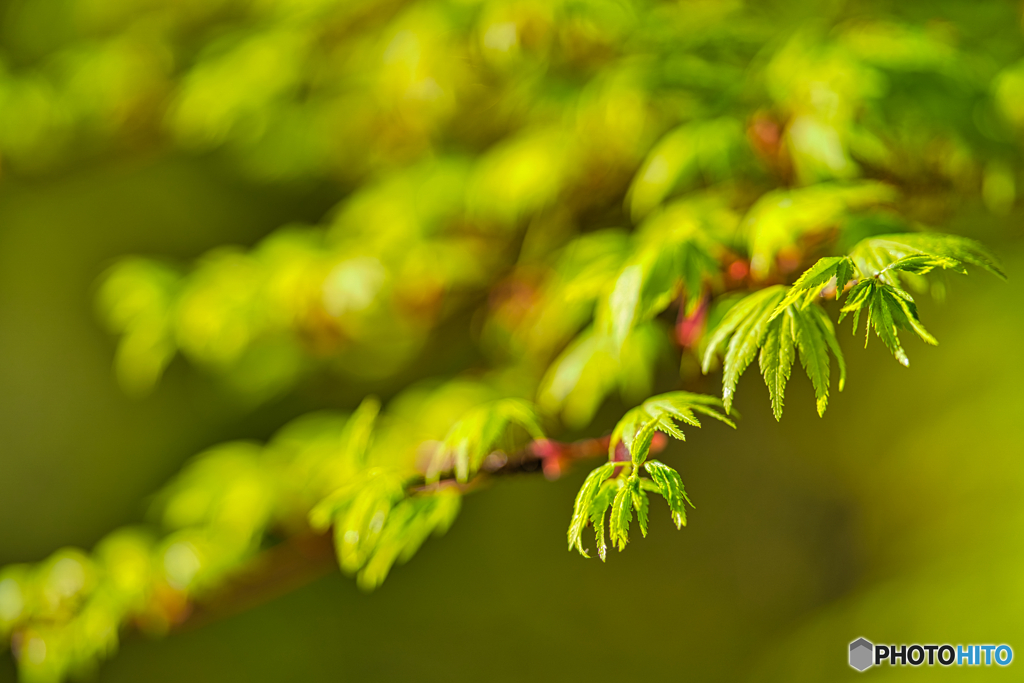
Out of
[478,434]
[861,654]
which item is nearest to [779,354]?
[478,434]

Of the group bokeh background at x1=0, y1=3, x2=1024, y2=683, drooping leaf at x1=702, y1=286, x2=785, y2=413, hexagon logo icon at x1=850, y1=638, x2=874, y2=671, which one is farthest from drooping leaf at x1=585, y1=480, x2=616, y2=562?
hexagon logo icon at x1=850, y1=638, x2=874, y2=671

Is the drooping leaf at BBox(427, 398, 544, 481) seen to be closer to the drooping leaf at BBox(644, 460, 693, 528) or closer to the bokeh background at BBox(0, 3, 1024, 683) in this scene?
the drooping leaf at BBox(644, 460, 693, 528)

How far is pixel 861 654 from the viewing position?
4.34ft

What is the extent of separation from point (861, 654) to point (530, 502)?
0.88 metres

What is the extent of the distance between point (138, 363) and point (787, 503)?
198 centimetres

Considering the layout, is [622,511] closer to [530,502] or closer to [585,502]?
[585,502]

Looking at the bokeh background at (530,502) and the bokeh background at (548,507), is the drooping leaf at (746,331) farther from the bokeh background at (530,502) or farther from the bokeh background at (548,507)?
the bokeh background at (548,507)

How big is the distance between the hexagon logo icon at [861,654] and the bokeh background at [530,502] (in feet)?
0.14

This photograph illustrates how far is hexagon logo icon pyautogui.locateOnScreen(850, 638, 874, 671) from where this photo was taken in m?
1.28

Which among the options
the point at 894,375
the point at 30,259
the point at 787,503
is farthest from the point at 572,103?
the point at 30,259

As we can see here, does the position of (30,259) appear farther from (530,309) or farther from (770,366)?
(770,366)

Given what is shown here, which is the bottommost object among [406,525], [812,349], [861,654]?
[861,654]

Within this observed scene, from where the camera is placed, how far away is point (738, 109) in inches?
29.9

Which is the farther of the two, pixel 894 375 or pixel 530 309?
pixel 894 375
